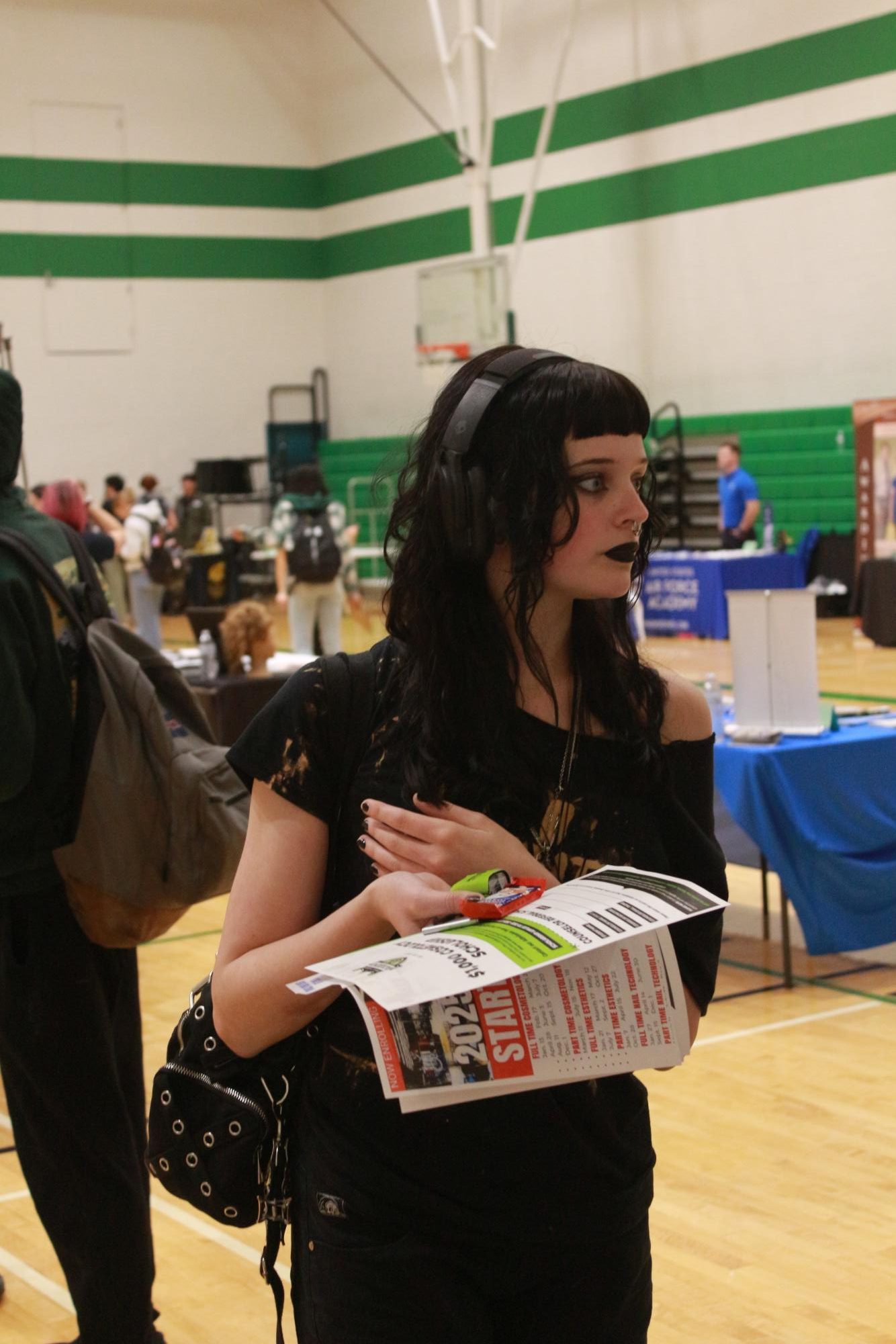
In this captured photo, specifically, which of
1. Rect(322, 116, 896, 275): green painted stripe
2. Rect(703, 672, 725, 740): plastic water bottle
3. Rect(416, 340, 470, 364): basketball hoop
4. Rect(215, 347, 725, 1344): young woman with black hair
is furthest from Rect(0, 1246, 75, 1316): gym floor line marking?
Rect(416, 340, 470, 364): basketball hoop

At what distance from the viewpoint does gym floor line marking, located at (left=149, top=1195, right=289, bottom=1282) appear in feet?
12.8

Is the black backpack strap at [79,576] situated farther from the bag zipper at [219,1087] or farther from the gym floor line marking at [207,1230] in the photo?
the gym floor line marking at [207,1230]

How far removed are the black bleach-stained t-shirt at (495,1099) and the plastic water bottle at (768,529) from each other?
16.2 meters

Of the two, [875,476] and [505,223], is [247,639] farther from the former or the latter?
[505,223]

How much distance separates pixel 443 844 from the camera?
153 cm

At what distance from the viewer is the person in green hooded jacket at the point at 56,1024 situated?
279 cm

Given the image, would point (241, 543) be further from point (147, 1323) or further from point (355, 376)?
point (147, 1323)

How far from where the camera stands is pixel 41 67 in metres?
23.3

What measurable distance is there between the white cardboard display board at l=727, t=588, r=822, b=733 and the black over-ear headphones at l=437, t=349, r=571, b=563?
13.9 feet

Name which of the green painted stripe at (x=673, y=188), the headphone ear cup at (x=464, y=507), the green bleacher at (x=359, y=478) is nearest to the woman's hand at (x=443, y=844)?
the headphone ear cup at (x=464, y=507)

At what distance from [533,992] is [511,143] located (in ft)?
71.9

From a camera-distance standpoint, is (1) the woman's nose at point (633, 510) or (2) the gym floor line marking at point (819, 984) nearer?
(1) the woman's nose at point (633, 510)

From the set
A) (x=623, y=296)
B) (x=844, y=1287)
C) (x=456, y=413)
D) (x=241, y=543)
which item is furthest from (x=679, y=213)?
(x=456, y=413)

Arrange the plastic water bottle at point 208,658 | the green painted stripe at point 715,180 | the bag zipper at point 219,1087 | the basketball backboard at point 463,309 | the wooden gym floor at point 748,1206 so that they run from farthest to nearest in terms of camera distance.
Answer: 1. the basketball backboard at point 463,309
2. the green painted stripe at point 715,180
3. the plastic water bottle at point 208,658
4. the wooden gym floor at point 748,1206
5. the bag zipper at point 219,1087
